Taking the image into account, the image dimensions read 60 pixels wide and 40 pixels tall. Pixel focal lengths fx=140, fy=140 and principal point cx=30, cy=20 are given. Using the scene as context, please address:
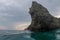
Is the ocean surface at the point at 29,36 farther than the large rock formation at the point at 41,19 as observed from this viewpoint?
No

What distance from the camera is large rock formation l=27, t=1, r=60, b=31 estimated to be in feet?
219

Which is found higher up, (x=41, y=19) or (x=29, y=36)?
(x=41, y=19)

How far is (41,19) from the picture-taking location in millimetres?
66250

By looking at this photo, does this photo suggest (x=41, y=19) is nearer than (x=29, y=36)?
No

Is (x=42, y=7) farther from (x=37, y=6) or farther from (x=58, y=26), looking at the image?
(x=58, y=26)

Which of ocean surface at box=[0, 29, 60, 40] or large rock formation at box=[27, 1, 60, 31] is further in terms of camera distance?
large rock formation at box=[27, 1, 60, 31]

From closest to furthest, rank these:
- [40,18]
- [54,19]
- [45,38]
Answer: [45,38], [40,18], [54,19]

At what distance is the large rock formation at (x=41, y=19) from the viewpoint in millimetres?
66812

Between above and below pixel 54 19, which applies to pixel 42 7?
above

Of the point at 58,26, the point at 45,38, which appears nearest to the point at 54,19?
the point at 58,26

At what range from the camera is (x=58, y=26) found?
71.6 metres

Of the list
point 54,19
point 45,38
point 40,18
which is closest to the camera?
point 45,38

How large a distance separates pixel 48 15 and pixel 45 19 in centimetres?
331

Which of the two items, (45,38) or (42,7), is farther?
(42,7)
